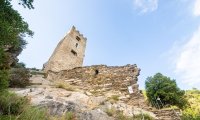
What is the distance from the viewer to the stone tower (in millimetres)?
20000

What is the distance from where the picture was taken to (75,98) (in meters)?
11.0

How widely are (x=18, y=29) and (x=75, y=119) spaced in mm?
3269

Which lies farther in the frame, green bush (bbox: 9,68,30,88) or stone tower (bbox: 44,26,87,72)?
stone tower (bbox: 44,26,87,72)

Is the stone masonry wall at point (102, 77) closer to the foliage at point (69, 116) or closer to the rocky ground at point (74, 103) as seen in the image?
the rocky ground at point (74, 103)

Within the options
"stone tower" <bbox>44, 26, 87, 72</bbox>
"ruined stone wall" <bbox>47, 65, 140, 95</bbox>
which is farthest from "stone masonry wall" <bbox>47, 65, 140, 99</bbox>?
"stone tower" <bbox>44, 26, 87, 72</bbox>

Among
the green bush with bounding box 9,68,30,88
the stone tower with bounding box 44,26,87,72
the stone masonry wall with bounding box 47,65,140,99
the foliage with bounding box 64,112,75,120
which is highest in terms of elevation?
the stone tower with bounding box 44,26,87,72

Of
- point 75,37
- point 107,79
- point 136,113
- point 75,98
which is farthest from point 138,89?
point 75,37

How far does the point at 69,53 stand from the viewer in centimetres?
2214

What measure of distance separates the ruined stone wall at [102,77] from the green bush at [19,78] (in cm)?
281

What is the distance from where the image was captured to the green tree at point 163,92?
1733 centimetres

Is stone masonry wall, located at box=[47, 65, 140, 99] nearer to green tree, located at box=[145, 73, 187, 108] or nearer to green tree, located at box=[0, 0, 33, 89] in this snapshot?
green tree, located at box=[145, 73, 187, 108]

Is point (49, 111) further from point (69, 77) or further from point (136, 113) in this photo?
point (69, 77)

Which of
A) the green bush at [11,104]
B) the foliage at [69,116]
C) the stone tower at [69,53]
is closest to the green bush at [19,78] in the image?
the foliage at [69,116]

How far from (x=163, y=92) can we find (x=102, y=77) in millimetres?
5188
